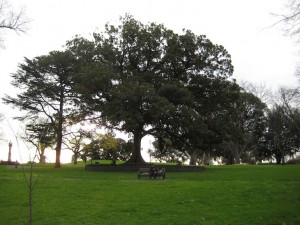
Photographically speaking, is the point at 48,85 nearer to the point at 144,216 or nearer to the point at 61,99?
the point at 61,99

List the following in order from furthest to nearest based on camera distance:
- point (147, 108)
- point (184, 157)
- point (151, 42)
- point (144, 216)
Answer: point (184, 157)
point (151, 42)
point (147, 108)
point (144, 216)

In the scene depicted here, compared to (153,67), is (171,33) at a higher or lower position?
higher

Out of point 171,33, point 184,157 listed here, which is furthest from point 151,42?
point 184,157

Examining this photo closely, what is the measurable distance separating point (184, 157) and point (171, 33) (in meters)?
40.6

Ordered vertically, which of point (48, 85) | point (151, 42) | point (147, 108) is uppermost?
point (151, 42)

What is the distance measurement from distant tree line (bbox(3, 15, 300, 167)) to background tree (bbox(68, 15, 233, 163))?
10 cm

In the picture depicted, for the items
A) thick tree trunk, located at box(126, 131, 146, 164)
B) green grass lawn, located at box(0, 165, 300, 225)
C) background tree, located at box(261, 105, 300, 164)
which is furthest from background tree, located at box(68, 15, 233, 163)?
background tree, located at box(261, 105, 300, 164)

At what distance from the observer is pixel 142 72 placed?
140 ft

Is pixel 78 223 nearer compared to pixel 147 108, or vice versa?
pixel 78 223

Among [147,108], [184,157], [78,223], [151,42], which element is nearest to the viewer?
[78,223]

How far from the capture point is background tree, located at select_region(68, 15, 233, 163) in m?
36.7

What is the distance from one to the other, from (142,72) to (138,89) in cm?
736

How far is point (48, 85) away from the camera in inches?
1868

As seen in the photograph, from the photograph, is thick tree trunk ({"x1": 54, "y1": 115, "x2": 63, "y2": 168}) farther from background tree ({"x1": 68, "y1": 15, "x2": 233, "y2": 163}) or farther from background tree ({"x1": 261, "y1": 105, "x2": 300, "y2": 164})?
background tree ({"x1": 261, "y1": 105, "x2": 300, "y2": 164})
